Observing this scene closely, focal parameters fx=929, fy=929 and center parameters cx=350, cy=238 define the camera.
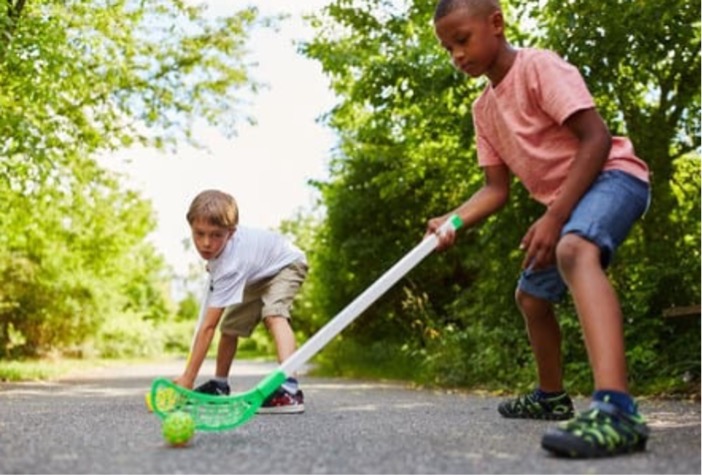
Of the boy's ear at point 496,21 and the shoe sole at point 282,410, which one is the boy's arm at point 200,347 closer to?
the shoe sole at point 282,410

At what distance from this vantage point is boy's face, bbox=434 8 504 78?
323 cm

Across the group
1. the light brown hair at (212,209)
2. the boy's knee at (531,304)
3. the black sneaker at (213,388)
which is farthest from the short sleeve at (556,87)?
the black sneaker at (213,388)

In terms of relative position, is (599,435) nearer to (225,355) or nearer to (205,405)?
(205,405)

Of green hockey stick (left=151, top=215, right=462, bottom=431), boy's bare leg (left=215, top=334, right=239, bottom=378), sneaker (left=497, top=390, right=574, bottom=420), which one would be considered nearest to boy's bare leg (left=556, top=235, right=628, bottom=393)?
green hockey stick (left=151, top=215, right=462, bottom=431)

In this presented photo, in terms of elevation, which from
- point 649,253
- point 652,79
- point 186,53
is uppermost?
point 186,53

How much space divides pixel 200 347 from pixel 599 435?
7.01ft

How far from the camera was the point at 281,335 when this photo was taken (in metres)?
4.87

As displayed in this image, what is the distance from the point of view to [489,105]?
3.46m

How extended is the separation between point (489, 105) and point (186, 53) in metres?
10.0

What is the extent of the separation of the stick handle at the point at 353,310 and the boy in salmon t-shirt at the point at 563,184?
0.63 feet

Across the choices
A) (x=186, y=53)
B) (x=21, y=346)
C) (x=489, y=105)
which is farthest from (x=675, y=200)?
(x=21, y=346)

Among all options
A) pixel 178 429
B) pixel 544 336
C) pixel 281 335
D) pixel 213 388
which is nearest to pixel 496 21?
pixel 544 336

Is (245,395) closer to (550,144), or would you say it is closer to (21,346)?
(550,144)

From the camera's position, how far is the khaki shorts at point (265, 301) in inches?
199
